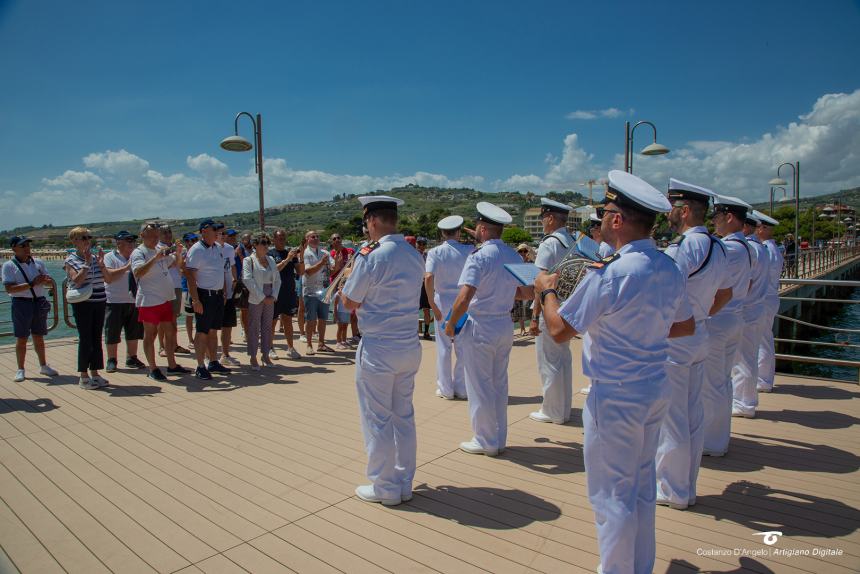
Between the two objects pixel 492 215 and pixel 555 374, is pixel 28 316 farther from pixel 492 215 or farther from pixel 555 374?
pixel 555 374

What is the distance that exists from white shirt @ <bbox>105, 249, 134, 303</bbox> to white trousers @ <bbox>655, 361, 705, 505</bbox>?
7.20 m

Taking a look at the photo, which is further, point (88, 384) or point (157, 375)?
point (157, 375)

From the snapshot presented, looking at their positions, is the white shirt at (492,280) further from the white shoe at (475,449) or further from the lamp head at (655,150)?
→ the lamp head at (655,150)

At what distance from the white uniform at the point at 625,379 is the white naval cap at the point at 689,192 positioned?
165 cm

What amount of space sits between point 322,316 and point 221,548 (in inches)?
251

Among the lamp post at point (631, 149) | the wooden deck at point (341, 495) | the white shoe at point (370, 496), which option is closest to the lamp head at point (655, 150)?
the lamp post at point (631, 149)

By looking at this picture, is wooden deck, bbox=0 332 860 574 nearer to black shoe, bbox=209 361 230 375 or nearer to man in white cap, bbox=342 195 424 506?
man in white cap, bbox=342 195 424 506

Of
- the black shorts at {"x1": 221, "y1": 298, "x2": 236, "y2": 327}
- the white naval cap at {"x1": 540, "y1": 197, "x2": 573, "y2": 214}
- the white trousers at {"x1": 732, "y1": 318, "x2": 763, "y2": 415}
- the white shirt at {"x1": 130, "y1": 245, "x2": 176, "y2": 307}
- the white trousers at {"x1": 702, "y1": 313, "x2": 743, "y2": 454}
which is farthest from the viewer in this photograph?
the black shorts at {"x1": 221, "y1": 298, "x2": 236, "y2": 327}

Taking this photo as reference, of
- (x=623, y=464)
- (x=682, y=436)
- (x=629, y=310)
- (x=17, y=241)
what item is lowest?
(x=682, y=436)

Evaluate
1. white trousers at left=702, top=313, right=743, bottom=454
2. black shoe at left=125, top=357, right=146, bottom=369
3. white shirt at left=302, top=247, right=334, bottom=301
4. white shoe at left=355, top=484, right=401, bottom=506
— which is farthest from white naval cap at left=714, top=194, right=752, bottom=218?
black shoe at left=125, top=357, right=146, bottom=369

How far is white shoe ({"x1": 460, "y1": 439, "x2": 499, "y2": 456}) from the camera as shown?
16.0 ft

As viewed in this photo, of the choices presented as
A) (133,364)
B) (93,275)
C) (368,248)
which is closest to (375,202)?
(368,248)

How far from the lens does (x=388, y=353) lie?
373cm

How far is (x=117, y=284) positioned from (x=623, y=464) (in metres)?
7.58
